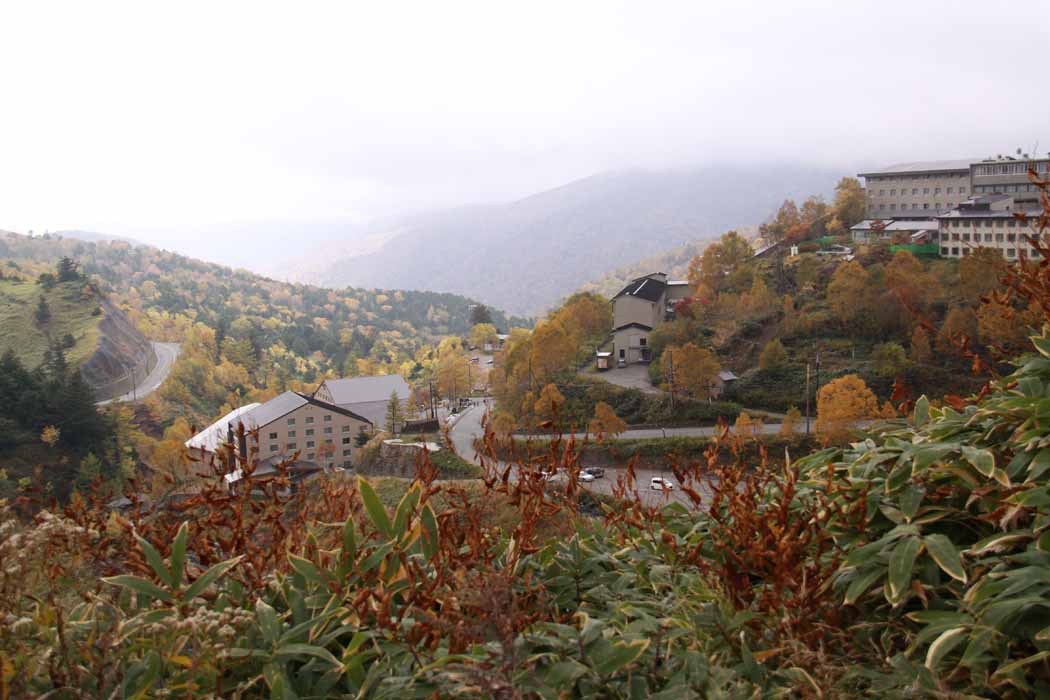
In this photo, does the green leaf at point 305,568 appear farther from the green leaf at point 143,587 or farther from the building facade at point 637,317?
the building facade at point 637,317

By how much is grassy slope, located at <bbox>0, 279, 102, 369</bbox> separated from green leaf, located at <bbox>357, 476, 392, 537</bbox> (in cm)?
3742

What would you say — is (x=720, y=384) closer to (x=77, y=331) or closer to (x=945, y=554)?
(x=945, y=554)

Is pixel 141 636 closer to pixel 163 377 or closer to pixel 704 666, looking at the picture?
pixel 704 666

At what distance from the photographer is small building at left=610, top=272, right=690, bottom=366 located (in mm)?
23219

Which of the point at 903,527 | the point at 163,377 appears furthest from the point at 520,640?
the point at 163,377

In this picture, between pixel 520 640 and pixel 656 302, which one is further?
pixel 656 302

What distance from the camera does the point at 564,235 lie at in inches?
5738

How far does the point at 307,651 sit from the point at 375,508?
0.31 m

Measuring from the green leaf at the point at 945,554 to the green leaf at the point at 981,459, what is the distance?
0.53 ft

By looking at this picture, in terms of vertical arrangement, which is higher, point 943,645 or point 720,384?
point 943,645

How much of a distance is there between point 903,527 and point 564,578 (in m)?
0.66

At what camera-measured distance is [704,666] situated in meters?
1.03

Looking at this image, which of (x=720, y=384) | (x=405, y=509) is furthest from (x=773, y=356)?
(x=405, y=509)

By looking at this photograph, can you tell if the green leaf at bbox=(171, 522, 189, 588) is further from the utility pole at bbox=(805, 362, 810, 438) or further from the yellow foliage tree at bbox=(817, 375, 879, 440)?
the utility pole at bbox=(805, 362, 810, 438)
